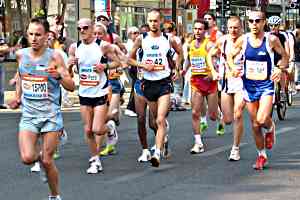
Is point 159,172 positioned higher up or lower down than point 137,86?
lower down

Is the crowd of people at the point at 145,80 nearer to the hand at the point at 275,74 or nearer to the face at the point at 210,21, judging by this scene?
the hand at the point at 275,74

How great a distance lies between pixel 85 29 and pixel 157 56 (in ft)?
3.52

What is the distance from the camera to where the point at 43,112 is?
7.94m

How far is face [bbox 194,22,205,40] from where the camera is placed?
1193 cm

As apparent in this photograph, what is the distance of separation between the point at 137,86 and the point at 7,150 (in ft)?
8.29

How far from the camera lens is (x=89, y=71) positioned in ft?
33.4

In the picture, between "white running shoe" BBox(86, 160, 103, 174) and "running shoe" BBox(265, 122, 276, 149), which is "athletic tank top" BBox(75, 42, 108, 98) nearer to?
"white running shoe" BBox(86, 160, 103, 174)

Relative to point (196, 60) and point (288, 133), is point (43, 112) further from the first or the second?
point (288, 133)

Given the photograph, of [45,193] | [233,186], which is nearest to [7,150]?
[45,193]

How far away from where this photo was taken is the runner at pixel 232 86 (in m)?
10.9

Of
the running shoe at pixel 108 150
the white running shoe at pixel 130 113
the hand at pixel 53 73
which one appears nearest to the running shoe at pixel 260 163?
the running shoe at pixel 108 150

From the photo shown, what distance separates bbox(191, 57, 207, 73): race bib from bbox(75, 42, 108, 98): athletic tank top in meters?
2.53

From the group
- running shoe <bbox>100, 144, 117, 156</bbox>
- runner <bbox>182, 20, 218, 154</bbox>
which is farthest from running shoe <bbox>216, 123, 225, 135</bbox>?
running shoe <bbox>100, 144, 117, 156</bbox>

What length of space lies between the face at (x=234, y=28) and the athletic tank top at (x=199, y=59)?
116 centimetres
